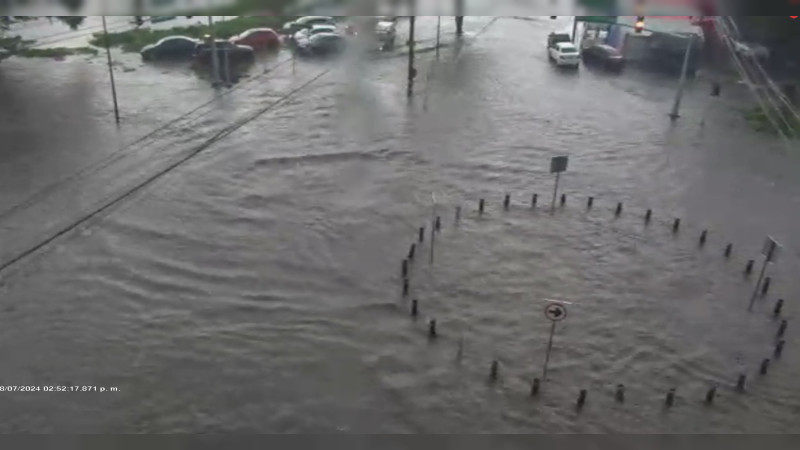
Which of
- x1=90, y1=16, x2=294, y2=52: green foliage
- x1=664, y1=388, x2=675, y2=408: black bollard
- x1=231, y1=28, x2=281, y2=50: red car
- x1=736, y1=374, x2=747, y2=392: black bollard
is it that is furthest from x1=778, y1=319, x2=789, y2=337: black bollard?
x1=231, y1=28, x2=281, y2=50: red car

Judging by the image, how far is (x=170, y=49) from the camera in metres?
23.5

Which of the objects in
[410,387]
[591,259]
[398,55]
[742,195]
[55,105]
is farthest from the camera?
[398,55]

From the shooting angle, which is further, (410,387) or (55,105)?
(55,105)

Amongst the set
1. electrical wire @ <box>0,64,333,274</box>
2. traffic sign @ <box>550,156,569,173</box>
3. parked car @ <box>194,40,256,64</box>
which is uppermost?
parked car @ <box>194,40,256,64</box>

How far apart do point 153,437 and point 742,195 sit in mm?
12794

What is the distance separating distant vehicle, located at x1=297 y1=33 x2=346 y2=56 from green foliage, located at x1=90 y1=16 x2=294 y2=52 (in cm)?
121

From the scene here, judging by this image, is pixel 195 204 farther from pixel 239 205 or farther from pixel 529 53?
pixel 529 53

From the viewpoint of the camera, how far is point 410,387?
895 cm

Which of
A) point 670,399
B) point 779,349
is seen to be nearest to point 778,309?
point 779,349

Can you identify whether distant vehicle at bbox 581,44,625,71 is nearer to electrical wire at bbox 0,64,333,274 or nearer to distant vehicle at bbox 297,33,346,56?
distant vehicle at bbox 297,33,346,56

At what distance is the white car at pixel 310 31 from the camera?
24.9 metres

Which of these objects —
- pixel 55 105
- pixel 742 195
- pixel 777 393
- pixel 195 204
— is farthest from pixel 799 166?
pixel 55 105

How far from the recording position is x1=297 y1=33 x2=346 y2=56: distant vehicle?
24.4 m

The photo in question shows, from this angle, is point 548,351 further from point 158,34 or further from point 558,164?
point 158,34
